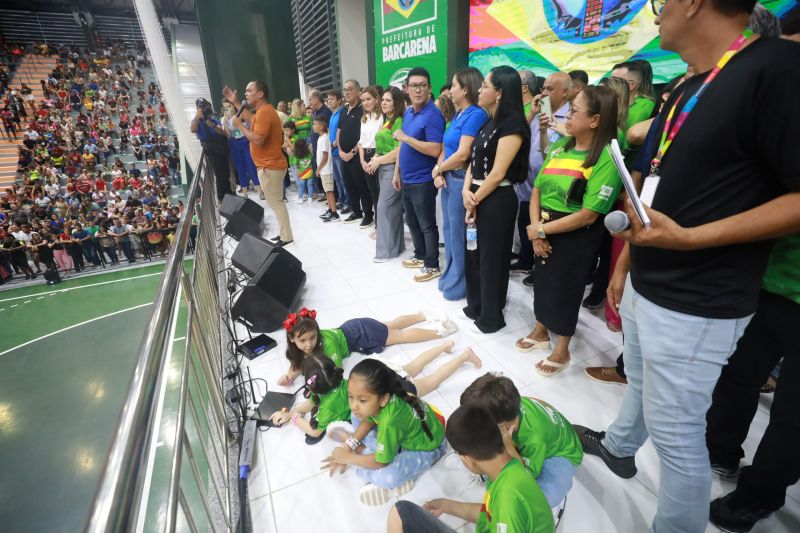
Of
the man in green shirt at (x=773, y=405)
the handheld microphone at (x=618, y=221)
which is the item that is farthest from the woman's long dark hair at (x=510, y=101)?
the handheld microphone at (x=618, y=221)

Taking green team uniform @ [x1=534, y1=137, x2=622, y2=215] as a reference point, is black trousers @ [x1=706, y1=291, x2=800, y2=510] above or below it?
below

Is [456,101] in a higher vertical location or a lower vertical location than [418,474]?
higher

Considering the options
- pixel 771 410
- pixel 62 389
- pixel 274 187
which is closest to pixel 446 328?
pixel 771 410

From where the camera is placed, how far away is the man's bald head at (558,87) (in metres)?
2.85

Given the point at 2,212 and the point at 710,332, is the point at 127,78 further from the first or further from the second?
the point at 710,332

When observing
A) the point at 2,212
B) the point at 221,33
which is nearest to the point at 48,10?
the point at 2,212

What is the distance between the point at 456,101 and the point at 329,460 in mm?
2197

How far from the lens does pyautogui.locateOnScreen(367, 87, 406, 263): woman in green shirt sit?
3535 mm

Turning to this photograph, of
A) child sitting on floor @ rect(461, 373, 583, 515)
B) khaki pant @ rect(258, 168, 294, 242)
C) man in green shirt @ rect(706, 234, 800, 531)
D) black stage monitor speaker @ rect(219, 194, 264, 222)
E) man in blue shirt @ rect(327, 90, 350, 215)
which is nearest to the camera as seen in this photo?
man in green shirt @ rect(706, 234, 800, 531)

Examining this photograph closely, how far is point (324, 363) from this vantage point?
1.81 m

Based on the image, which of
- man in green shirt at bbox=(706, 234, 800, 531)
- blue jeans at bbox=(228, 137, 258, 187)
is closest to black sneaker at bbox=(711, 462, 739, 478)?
man in green shirt at bbox=(706, 234, 800, 531)

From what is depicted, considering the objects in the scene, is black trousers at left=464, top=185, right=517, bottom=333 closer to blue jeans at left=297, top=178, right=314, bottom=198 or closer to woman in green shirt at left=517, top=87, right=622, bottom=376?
woman in green shirt at left=517, top=87, right=622, bottom=376

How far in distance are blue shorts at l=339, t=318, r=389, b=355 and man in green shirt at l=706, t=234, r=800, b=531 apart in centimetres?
166

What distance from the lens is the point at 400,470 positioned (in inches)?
62.7
